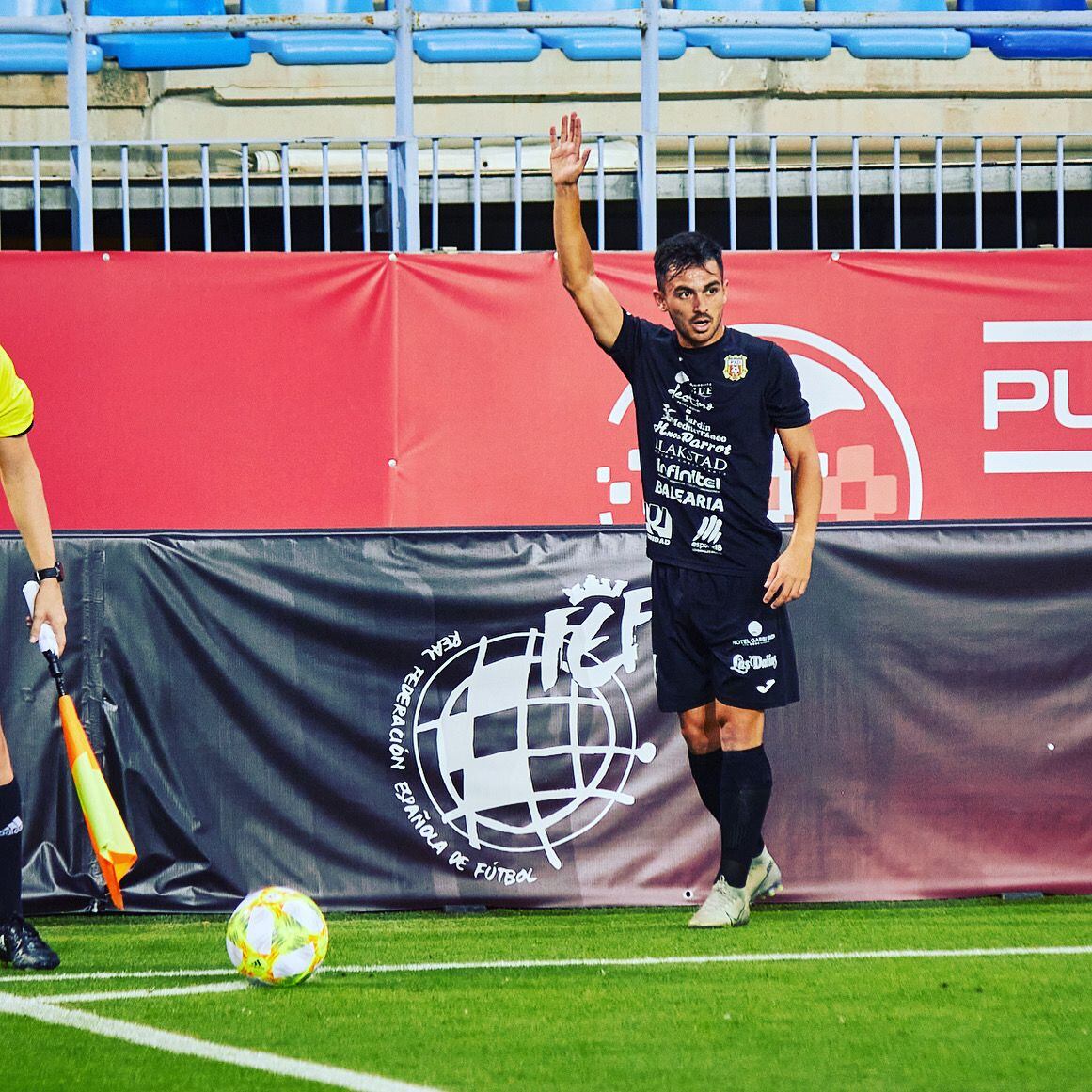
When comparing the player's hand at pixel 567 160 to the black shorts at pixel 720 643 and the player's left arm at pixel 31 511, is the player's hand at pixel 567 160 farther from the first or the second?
the player's left arm at pixel 31 511

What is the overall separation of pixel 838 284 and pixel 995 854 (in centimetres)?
358

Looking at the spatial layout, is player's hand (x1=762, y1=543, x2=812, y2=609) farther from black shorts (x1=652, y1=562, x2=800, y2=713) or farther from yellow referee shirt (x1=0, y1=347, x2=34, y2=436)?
yellow referee shirt (x1=0, y1=347, x2=34, y2=436)

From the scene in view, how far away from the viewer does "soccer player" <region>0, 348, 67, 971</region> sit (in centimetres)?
475

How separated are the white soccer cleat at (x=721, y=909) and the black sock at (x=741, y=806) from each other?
0.03m

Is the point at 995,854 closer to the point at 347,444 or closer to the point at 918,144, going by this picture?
the point at 347,444

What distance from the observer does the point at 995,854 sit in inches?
237

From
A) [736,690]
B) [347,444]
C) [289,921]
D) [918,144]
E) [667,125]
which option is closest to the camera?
[289,921]

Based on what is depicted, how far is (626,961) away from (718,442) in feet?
5.27

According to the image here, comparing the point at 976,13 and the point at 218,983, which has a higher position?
the point at 976,13

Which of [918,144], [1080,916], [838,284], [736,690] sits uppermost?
[918,144]

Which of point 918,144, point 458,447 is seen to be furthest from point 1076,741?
point 918,144

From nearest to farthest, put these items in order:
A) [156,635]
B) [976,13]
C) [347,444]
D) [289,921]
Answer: [289,921] → [156,635] → [347,444] → [976,13]

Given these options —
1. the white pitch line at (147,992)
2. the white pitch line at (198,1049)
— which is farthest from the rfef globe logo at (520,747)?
the white pitch line at (198,1049)

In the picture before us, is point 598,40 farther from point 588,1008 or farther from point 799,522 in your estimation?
point 588,1008
